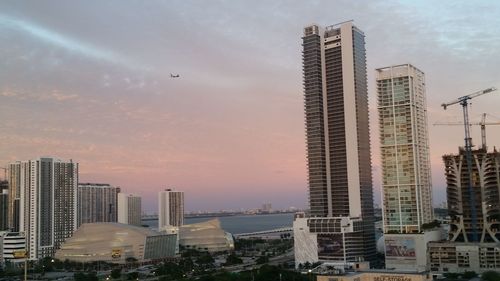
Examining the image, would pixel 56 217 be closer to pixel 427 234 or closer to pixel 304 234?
pixel 304 234

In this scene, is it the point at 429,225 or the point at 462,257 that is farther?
the point at 429,225

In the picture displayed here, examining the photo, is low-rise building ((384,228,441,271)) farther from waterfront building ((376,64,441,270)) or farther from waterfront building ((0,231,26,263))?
waterfront building ((0,231,26,263))

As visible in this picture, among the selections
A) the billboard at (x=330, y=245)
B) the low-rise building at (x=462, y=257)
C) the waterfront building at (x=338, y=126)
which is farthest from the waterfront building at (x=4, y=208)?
the low-rise building at (x=462, y=257)

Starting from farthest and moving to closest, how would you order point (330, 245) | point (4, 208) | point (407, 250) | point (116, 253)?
point (4, 208), point (116, 253), point (330, 245), point (407, 250)

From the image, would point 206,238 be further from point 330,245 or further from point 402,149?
point 402,149

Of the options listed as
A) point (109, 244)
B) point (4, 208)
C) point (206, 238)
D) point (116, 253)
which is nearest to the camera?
point (116, 253)

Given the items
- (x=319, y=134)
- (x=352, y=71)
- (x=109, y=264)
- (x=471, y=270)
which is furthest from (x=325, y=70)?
(x=109, y=264)

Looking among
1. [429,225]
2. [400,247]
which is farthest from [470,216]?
[400,247]
